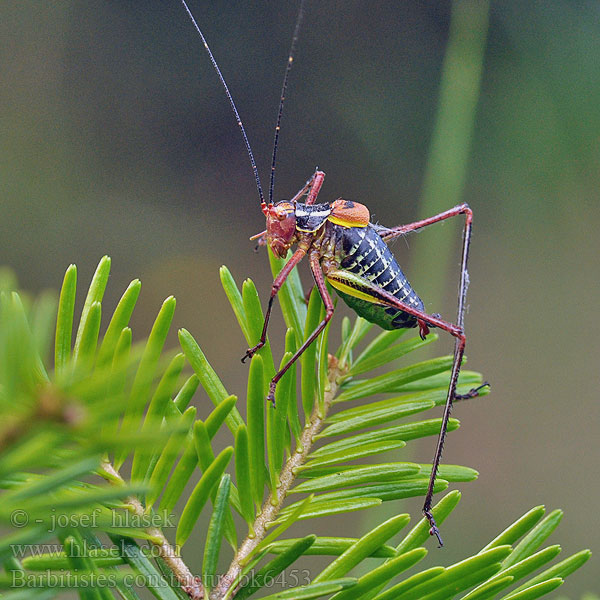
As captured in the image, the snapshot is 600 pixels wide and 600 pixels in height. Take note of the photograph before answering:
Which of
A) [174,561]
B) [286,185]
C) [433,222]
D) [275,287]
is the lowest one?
[174,561]

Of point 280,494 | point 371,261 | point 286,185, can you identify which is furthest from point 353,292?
point 286,185

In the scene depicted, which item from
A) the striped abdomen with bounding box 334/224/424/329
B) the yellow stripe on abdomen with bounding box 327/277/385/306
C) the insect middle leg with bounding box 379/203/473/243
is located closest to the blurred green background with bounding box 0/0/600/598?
the insect middle leg with bounding box 379/203/473/243

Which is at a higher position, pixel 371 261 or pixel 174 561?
pixel 371 261

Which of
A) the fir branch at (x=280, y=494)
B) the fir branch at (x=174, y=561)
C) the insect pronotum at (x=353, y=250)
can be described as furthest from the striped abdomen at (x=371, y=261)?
the fir branch at (x=174, y=561)

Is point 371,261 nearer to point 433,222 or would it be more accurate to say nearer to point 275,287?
point 433,222

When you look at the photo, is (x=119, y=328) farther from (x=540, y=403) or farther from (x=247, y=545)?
(x=540, y=403)

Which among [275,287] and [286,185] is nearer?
[275,287]

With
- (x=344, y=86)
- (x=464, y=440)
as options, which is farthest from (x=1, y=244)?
(x=464, y=440)
